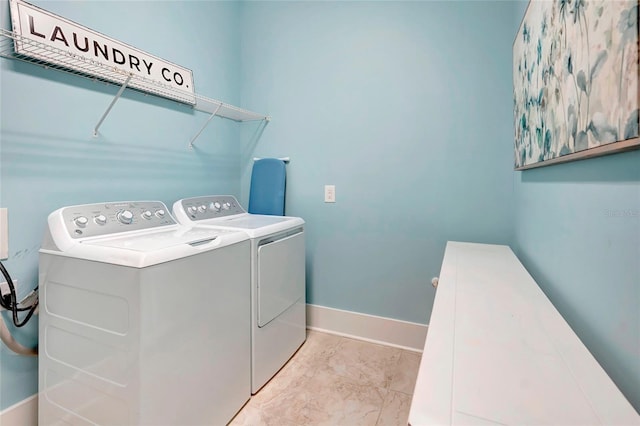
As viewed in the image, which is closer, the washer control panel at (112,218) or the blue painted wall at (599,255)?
the blue painted wall at (599,255)

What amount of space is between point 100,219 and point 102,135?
506mm

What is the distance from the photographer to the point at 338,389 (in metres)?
1.63

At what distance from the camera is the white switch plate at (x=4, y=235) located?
1161 millimetres

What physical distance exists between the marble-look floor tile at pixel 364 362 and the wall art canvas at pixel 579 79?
4.68ft

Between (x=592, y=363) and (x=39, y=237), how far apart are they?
1.96m

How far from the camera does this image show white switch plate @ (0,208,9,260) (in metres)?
1.16

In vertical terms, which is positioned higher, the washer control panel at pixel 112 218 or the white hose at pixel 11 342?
the washer control panel at pixel 112 218

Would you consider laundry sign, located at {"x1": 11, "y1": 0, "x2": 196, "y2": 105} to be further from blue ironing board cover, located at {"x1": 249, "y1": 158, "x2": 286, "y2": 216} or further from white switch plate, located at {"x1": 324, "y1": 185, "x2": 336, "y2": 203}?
white switch plate, located at {"x1": 324, "y1": 185, "x2": 336, "y2": 203}

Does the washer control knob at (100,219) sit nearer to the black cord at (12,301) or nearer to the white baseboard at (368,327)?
the black cord at (12,301)

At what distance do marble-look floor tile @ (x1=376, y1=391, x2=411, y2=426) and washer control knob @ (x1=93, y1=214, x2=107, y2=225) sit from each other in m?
1.62

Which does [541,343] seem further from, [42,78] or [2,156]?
[42,78]

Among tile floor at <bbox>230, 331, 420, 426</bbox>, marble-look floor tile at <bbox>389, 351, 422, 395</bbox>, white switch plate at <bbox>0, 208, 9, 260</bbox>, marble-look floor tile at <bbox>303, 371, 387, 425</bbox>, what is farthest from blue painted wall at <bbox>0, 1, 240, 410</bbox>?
marble-look floor tile at <bbox>389, 351, 422, 395</bbox>

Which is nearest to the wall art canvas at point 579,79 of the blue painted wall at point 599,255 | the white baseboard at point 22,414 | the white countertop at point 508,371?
the blue painted wall at point 599,255

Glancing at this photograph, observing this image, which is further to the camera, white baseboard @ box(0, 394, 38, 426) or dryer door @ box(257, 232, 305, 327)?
dryer door @ box(257, 232, 305, 327)
